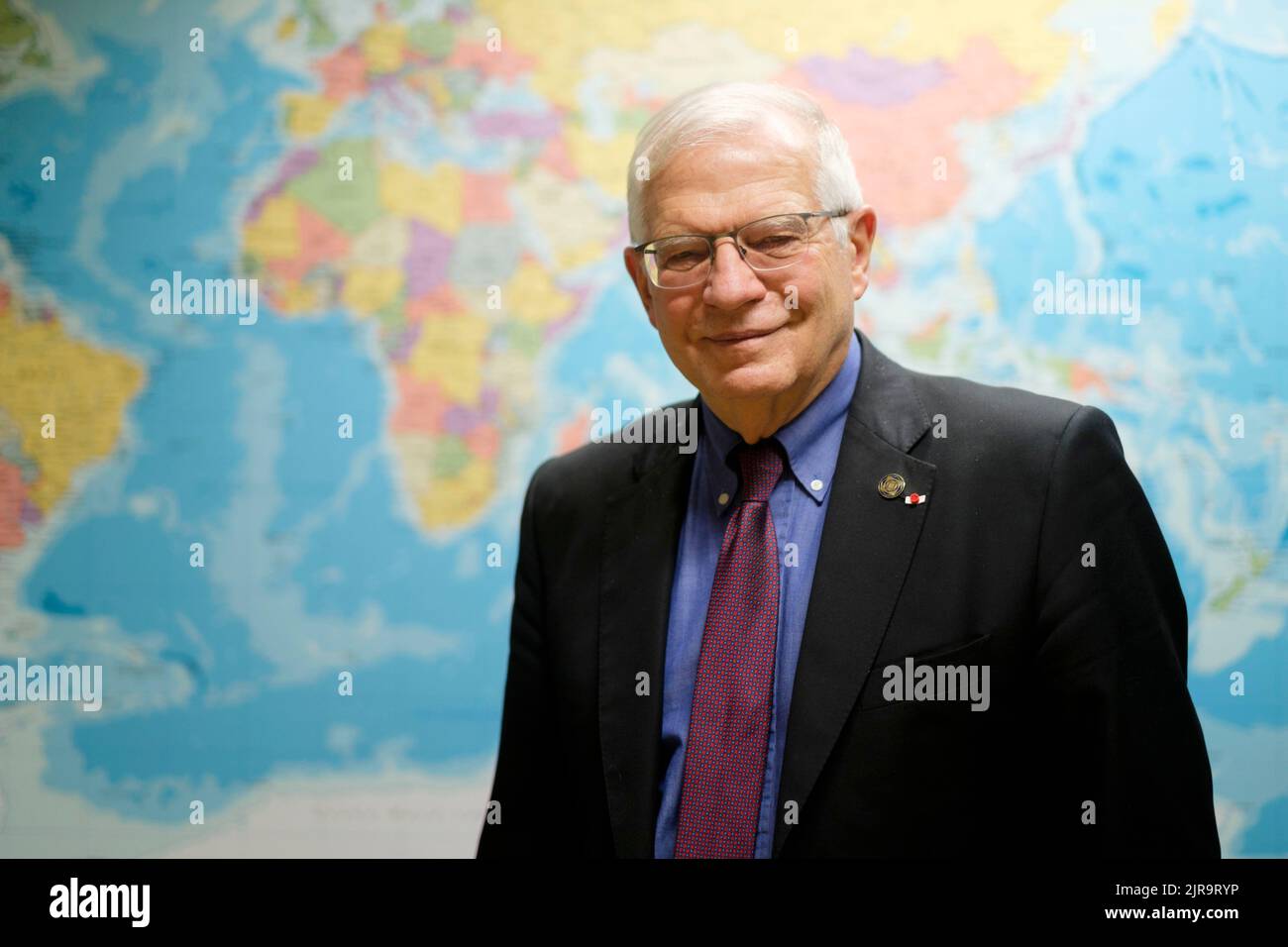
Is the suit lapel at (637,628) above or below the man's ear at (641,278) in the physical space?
below

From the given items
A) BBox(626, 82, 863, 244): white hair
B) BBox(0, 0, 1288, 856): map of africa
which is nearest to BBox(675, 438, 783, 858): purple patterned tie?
BBox(626, 82, 863, 244): white hair

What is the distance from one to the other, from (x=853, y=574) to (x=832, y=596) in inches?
1.7

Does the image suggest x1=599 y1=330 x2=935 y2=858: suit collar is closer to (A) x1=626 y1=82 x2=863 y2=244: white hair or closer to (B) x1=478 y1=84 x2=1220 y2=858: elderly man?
(B) x1=478 y1=84 x2=1220 y2=858: elderly man

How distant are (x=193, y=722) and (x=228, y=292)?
986mm

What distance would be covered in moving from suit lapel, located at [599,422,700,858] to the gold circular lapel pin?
0.32m

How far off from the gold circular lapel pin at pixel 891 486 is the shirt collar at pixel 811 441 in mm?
77
